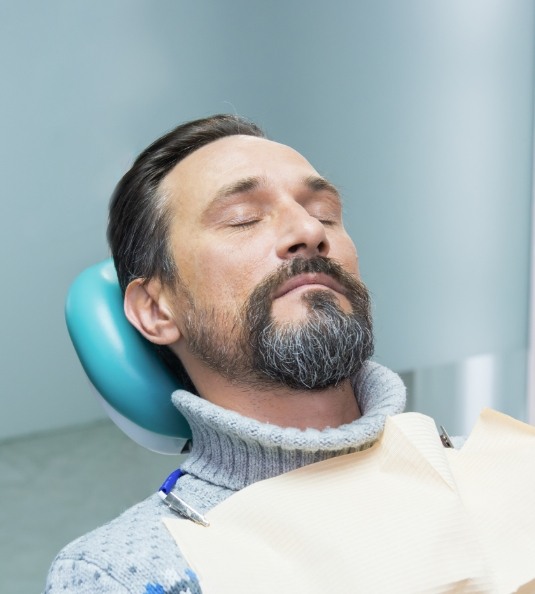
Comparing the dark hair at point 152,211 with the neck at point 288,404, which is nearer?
the neck at point 288,404

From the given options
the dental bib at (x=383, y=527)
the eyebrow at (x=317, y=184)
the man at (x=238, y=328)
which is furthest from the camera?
the eyebrow at (x=317, y=184)

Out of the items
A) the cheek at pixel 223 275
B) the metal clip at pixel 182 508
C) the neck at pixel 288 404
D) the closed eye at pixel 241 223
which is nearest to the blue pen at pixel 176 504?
the metal clip at pixel 182 508

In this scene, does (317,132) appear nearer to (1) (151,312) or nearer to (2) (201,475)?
(1) (151,312)

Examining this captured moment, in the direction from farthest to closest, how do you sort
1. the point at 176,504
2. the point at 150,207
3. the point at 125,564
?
the point at 150,207, the point at 176,504, the point at 125,564

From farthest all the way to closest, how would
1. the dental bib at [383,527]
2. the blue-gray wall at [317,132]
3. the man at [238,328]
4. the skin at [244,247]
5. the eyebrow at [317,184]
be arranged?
the blue-gray wall at [317,132], the eyebrow at [317,184], the skin at [244,247], the man at [238,328], the dental bib at [383,527]

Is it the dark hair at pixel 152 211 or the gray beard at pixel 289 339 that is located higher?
the dark hair at pixel 152 211

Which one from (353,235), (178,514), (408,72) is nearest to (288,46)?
(408,72)

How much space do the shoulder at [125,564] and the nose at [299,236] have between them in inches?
14.8

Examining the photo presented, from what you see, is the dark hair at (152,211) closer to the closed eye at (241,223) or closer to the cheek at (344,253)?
the closed eye at (241,223)

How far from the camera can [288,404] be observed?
0.97 metres

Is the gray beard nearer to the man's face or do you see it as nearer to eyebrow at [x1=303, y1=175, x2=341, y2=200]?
the man's face

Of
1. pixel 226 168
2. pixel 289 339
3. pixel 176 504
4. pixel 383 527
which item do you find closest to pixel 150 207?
pixel 226 168

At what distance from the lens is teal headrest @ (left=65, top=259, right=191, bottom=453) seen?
3.47 feet

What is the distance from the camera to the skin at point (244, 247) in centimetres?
96
